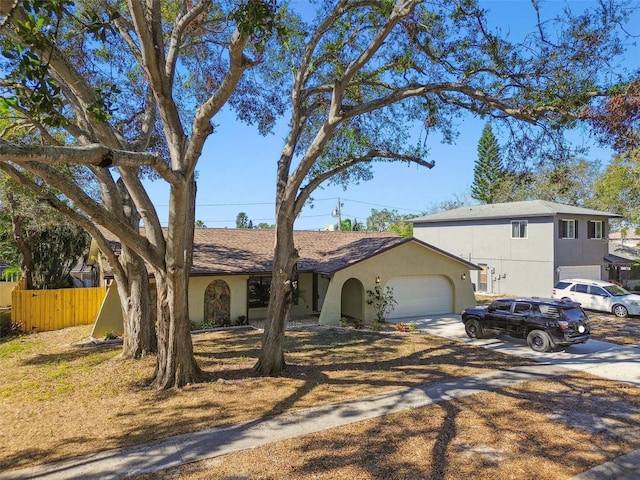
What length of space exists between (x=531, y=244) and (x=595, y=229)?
488cm

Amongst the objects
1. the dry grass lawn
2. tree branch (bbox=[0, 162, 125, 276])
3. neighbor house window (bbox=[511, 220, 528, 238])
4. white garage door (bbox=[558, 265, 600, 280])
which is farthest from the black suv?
neighbor house window (bbox=[511, 220, 528, 238])

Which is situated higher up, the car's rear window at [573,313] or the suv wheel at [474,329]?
the car's rear window at [573,313]

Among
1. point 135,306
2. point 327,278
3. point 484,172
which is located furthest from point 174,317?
point 484,172

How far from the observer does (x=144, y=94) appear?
1304 cm

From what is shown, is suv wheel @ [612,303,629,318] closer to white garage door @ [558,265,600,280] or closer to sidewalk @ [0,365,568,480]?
white garage door @ [558,265,600,280]

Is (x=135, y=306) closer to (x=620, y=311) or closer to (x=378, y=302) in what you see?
(x=378, y=302)

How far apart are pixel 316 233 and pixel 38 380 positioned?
16288mm

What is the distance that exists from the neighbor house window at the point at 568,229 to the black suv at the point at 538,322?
Answer: 13.6 m

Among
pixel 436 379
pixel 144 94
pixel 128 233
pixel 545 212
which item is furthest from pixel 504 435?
pixel 545 212

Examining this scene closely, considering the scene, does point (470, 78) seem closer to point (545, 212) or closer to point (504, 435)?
point (504, 435)

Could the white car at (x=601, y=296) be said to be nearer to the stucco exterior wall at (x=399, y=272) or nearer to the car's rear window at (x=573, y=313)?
the stucco exterior wall at (x=399, y=272)

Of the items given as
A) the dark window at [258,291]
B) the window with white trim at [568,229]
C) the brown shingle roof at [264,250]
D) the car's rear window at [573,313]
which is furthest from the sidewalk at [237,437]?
the window with white trim at [568,229]

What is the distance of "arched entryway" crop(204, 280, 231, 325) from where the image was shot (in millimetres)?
16797

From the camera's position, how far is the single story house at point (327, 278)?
1689cm
